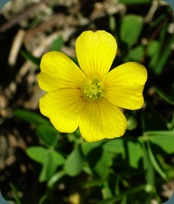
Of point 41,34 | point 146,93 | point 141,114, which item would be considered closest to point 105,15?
point 41,34

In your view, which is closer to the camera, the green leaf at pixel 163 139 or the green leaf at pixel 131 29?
the green leaf at pixel 163 139

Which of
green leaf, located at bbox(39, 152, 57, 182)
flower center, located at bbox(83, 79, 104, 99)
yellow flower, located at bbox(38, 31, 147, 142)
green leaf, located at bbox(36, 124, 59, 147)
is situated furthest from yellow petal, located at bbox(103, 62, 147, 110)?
green leaf, located at bbox(39, 152, 57, 182)

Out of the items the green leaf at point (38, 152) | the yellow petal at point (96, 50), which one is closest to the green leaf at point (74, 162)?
the green leaf at point (38, 152)

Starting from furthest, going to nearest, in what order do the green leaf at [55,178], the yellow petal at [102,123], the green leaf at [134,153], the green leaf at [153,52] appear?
the green leaf at [153,52] → the green leaf at [55,178] → the green leaf at [134,153] → the yellow petal at [102,123]

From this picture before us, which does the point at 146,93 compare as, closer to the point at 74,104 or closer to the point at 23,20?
the point at 74,104

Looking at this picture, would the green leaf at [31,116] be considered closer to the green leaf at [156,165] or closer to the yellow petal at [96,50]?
the yellow petal at [96,50]

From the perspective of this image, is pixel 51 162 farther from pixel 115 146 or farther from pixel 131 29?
pixel 131 29

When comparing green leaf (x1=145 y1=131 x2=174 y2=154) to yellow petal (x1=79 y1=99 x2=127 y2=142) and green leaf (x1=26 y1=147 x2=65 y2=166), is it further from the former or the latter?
green leaf (x1=26 y1=147 x2=65 y2=166)

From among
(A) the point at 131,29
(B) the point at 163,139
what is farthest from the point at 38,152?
(A) the point at 131,29
